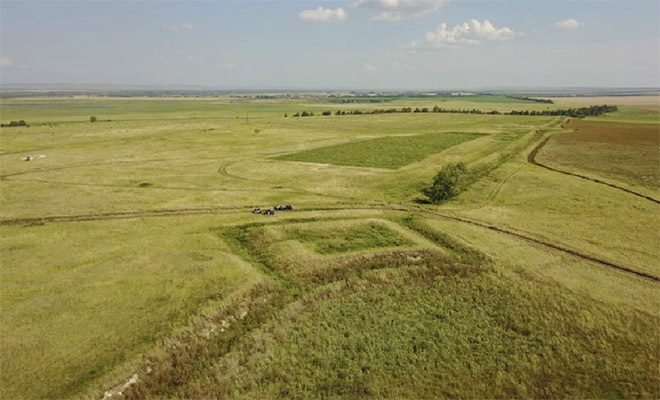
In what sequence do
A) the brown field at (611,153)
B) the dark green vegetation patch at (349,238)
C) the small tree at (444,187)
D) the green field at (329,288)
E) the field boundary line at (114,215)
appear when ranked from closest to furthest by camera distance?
the green field at (329,288) → the dark green vegetation patch at (349,238) → the field boundary line at (114,215) → the small tree at (444,187) → the brown field at (611,153)

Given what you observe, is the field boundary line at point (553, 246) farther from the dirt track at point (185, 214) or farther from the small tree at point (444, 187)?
the small tree at point (444, 187)

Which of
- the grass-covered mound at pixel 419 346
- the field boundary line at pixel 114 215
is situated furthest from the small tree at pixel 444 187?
the field boundary line at pixel 114 215

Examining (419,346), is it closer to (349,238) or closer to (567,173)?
(349,238)

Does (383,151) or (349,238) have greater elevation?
(383,151)

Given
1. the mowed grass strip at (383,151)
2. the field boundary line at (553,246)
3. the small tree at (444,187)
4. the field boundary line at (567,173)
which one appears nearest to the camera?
the field boundary line at (553,246)

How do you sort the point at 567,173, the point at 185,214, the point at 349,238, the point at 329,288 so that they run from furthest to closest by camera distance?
the point at 567,173 < the point at 185,214 < the point at 349,238 < the point at 329,288

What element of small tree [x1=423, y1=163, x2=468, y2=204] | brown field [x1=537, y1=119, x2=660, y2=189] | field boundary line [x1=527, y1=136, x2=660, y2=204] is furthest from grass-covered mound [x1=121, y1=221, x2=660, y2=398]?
brown field [x1=537, y1=119, x2=660, y2=189]

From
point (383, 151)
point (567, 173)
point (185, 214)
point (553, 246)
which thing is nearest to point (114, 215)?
point (185, 214)

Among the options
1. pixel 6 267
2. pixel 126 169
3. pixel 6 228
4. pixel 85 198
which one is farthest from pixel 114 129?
pixel 6 267
